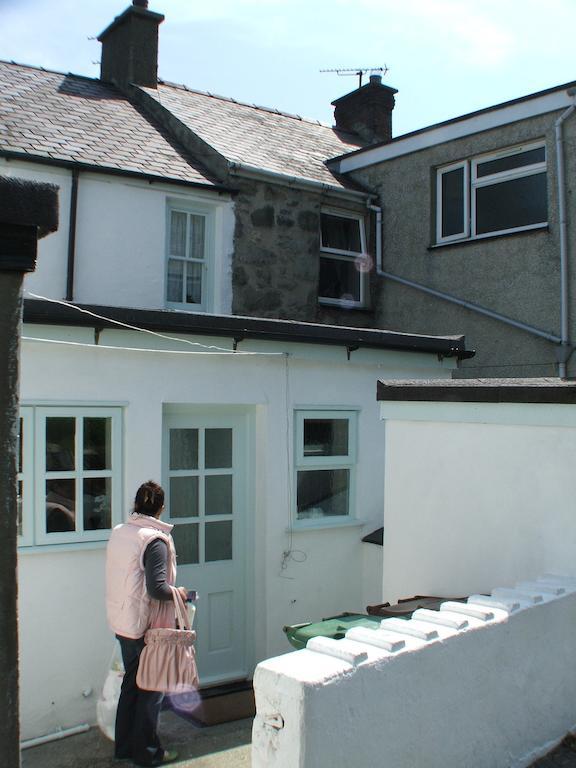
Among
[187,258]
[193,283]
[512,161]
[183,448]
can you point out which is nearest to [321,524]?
[183,448]

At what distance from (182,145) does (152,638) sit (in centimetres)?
790

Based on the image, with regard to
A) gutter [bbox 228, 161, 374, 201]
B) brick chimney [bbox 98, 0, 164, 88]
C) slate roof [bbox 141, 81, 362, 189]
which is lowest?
gutter [bbox 228, 161, 374, 201]

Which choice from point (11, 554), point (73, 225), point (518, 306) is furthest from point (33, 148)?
point (11, 554)

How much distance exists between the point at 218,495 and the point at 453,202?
234 inches

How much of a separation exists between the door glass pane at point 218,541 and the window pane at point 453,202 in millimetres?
5750

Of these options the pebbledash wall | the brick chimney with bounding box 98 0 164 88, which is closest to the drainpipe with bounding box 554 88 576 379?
the pebbledash wall

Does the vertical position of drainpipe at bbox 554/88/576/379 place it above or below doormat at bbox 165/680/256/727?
above

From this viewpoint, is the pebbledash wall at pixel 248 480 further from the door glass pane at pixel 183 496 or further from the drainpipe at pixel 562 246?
the drainpipe at pixel 562 246

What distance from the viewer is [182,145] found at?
1128 centimetres

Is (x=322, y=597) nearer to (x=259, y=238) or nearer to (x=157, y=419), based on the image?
(x=157, y=419)

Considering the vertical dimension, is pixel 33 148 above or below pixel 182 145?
below

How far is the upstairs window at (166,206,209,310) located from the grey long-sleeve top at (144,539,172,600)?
209 inches

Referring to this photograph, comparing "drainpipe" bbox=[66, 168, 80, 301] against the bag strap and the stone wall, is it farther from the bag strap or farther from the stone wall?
the bag strap

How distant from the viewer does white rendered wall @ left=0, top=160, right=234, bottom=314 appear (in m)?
9.16
